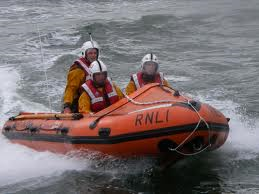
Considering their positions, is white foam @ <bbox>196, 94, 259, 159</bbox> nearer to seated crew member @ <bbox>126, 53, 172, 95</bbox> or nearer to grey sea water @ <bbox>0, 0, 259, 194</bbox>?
grey sea water @ <bbox>0, 0, 259, 194</bbox>

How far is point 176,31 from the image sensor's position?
15.6m

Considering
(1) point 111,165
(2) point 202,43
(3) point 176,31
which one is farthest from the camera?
(3) point 176,31

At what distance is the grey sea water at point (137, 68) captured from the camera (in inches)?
233

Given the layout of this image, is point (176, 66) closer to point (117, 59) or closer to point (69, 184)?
point (117, 59)

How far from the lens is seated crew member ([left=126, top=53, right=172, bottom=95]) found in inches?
256

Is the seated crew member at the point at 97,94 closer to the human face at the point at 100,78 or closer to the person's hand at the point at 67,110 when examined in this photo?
the human face at the point at 100,78

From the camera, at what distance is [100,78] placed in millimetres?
6266

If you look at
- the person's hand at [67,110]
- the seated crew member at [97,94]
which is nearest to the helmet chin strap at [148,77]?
the seated crew member at [97,94]

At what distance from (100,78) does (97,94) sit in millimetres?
193

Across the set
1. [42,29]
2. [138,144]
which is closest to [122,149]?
[138,144]

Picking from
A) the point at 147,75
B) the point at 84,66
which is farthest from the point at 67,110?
the point at 147,75

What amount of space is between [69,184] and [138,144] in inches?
36.3

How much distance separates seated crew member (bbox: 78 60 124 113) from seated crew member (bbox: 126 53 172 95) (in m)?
0.34

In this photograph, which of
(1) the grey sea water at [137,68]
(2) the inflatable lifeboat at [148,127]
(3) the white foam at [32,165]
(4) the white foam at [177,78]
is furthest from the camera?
(4) the white foam at [177,78]
